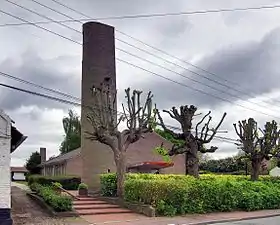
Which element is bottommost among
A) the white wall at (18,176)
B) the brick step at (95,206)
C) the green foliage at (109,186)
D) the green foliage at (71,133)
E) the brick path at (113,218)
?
the brick path at (113,218)

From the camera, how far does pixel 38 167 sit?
68562mm

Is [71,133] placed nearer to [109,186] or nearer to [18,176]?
[18,176]

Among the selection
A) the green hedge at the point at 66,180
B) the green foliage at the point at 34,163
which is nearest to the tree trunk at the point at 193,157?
the green hedge at the point at 66,180

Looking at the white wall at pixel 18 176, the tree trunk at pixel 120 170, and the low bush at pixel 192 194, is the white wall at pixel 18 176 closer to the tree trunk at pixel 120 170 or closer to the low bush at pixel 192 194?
the low bush at pixel 192 194

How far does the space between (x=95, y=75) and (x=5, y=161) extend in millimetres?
18293

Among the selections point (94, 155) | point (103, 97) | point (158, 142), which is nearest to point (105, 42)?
point (103, 97)

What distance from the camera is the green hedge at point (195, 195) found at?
22328 mm

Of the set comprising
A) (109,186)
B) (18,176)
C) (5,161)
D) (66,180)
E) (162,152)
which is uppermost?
(162,152)

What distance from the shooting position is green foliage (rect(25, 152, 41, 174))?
7079 cm

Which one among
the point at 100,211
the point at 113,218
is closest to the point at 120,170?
the point at 100,211

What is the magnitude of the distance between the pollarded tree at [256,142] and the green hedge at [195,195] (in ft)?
21.3

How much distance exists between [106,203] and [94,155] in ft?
29.4

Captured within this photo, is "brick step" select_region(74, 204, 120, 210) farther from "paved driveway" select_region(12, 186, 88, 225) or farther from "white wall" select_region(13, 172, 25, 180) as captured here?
"white wall" select_region(13, 172, 25, 180)

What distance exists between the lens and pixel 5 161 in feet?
51.1
